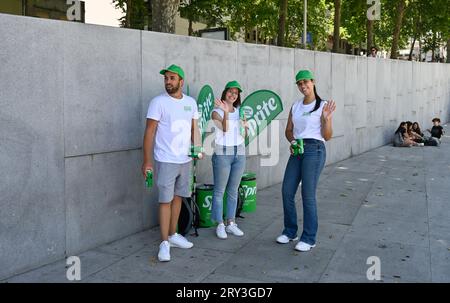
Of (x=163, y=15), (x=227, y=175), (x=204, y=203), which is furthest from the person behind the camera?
(x=163, y=15)


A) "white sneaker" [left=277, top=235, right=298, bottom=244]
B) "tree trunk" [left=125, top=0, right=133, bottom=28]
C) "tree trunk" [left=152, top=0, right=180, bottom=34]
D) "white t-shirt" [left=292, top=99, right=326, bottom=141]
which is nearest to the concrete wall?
"white sneaker" [left=277, top=235, right=298, bottom=244]

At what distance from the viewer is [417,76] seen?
1833cm

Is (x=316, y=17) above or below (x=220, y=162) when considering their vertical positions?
above

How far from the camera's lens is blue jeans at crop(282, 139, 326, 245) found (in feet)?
16.0

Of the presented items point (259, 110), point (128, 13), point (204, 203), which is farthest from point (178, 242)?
point (128, 13)

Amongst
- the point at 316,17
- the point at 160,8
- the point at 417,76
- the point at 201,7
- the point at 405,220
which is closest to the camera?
the point at 405,220

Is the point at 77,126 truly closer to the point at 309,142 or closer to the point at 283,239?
the point at 309,142

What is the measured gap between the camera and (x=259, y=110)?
7.56 meters

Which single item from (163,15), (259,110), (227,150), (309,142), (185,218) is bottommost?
(185,218)

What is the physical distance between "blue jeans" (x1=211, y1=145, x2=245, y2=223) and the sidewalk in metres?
0.34

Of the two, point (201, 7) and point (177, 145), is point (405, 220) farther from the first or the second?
point (201, 7)

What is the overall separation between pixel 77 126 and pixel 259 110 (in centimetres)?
343

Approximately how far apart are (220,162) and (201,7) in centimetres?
1205
